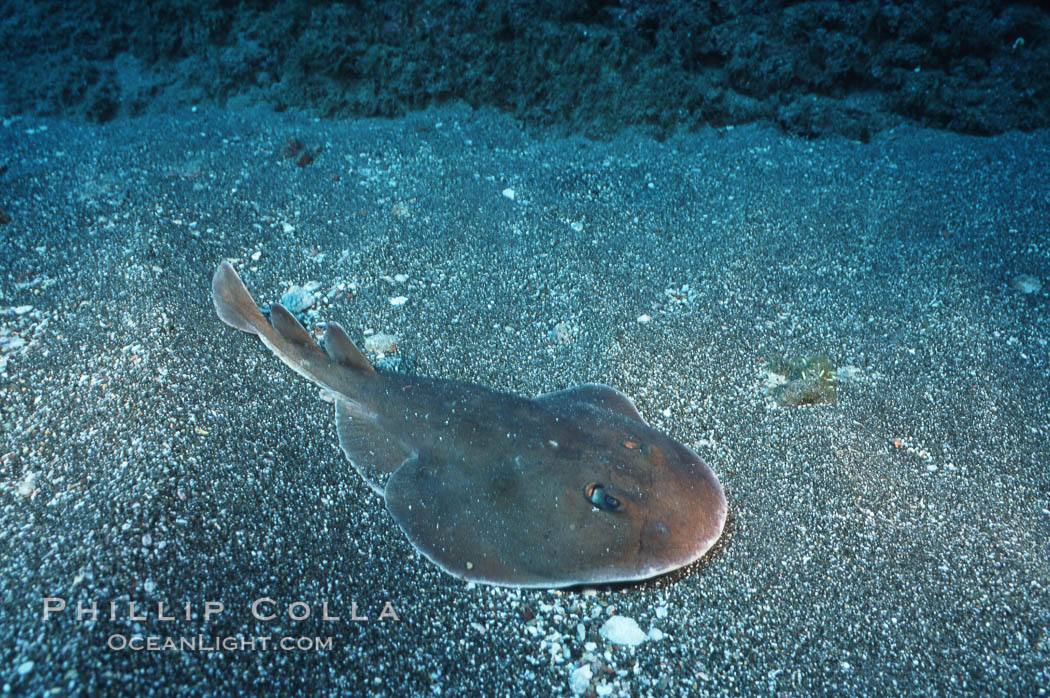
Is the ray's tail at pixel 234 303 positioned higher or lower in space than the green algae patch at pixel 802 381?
higher

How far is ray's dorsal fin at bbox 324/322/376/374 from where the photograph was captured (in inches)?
115

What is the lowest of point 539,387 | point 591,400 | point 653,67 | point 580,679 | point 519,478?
point 580,679

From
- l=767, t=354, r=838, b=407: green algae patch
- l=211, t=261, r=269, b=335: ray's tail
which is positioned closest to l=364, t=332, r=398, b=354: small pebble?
l=211, t=261, r=269, b=335: ray's tail

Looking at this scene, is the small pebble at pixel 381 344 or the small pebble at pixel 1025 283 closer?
Answer: the small pebble at pixel 381 344

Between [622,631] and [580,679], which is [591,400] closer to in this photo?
[622,631]

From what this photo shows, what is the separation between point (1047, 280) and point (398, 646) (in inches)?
197

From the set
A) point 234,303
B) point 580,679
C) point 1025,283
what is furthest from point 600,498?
point 1025,283

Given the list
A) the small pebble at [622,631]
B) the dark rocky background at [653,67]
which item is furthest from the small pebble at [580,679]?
the dark rocky background at [653,67]

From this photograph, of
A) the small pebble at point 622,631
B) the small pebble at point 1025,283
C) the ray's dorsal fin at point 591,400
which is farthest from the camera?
the small pebble at point 1025,283

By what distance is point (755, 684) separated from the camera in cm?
205

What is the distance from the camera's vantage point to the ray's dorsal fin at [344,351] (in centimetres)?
292

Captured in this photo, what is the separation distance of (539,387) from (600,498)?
118cm

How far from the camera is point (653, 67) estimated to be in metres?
6.29

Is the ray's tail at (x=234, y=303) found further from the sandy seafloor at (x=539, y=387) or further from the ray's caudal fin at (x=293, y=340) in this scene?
the sandy seafloor at (x=539, y=387)
